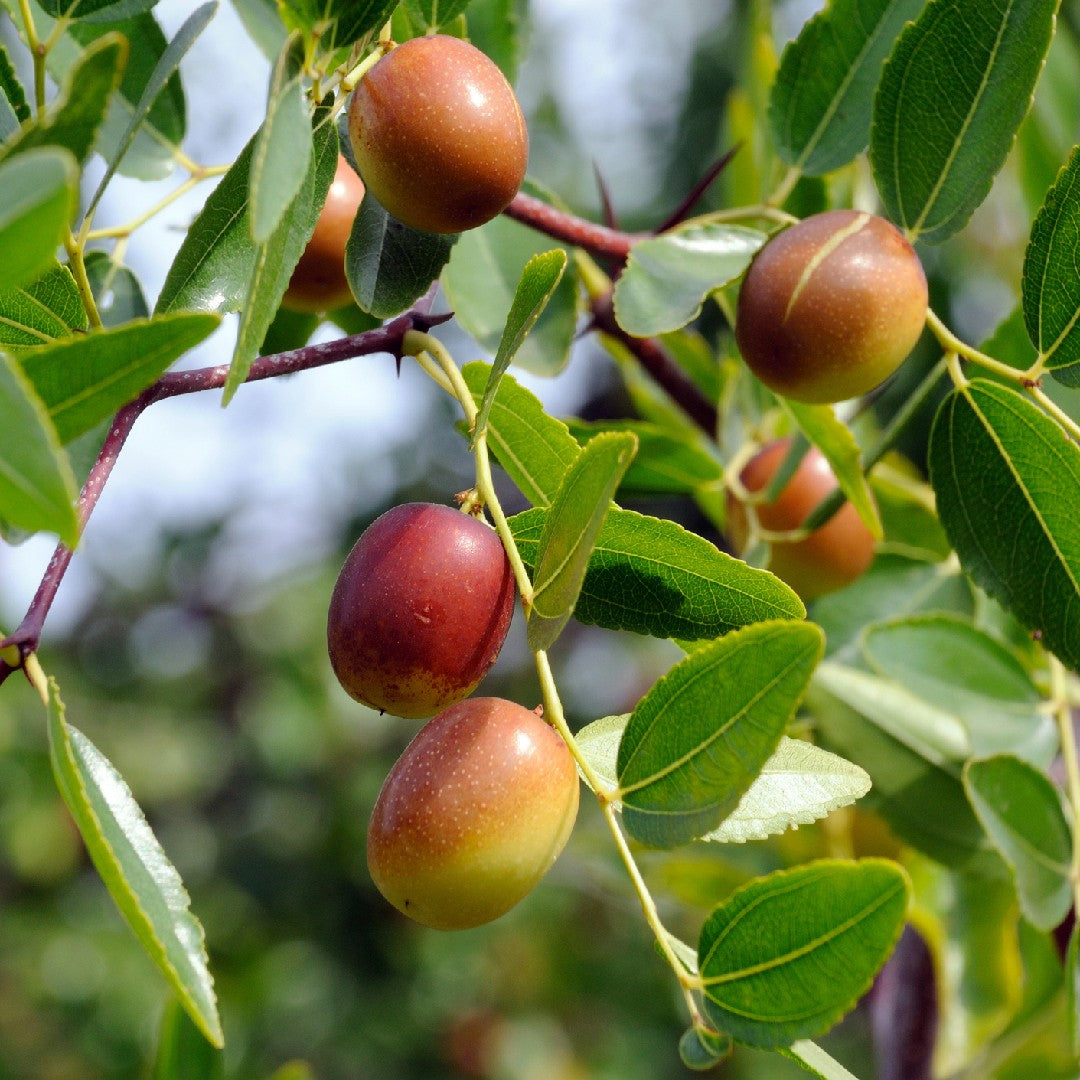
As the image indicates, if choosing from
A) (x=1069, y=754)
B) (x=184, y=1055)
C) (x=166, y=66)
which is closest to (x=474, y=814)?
(x=166, y=66)

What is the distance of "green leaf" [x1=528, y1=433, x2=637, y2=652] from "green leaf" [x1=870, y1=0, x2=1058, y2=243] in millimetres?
516

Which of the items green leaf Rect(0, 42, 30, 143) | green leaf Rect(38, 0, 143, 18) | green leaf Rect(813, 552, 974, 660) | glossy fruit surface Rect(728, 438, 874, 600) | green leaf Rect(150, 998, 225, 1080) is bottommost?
green leaf Rect(150, 998, 225, 1080)

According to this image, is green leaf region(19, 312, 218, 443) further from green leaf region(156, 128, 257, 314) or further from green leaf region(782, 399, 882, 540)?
green leaf region(782, 399, 882, 540)

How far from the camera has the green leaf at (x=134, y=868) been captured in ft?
2.33

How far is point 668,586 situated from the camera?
94cm

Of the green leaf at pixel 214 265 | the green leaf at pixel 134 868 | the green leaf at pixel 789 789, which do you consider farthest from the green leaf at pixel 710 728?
the green leaf at pixel 214 265

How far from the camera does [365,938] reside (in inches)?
177

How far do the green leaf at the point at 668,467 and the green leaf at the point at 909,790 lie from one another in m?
0.34

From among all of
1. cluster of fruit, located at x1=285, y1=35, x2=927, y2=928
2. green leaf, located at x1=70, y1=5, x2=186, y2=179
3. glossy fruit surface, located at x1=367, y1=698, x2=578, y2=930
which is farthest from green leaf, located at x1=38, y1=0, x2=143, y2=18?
glossy fruit surface, located at x1=367, y1=698, x2=578, y2=930

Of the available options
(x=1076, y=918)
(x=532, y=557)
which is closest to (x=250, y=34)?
(x=532, y=557)

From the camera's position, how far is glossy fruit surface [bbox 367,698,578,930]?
0.86 meters

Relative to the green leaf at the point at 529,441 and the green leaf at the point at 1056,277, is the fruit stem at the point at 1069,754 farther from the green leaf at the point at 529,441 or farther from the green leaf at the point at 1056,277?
the green leaf at the point at 529,441

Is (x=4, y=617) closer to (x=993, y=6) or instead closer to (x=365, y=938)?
(x=365, y=938)

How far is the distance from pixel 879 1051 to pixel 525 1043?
9.03ft
